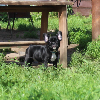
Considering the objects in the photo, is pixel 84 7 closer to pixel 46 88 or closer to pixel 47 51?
pixel 47 51

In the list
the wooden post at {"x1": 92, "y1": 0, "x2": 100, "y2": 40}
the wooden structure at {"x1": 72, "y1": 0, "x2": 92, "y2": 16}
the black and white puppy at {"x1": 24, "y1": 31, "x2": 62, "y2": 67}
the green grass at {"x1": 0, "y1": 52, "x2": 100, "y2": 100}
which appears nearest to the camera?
the green grass at {"x1": 0, "y1": 52, "x2": 100, "y2": 100}

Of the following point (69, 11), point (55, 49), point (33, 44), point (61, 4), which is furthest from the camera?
point (69, 11)

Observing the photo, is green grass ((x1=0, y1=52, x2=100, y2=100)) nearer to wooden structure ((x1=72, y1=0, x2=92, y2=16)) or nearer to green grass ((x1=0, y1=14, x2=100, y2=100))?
green grass ((x1=0, y1=14, x2=100, y2=100))

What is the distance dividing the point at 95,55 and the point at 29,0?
2.14 metres

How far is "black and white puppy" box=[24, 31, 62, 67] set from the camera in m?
4.70

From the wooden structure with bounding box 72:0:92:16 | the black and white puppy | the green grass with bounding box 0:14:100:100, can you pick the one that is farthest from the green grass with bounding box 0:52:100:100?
the wooden structure with bounding box 72:0:92:16

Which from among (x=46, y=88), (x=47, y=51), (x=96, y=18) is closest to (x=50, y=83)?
(x=46, y=88)

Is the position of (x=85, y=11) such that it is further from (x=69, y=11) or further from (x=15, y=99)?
(x=15, y=99)

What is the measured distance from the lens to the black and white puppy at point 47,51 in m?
4.70

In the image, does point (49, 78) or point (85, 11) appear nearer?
point (49, 78)

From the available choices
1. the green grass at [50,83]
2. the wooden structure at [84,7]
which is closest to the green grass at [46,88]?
the green grass at [50,83]

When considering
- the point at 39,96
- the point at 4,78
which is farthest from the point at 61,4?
the point at 39,96

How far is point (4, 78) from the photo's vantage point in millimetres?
3795

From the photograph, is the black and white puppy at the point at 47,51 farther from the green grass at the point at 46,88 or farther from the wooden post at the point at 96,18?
the wooden post at the point at 96,18
